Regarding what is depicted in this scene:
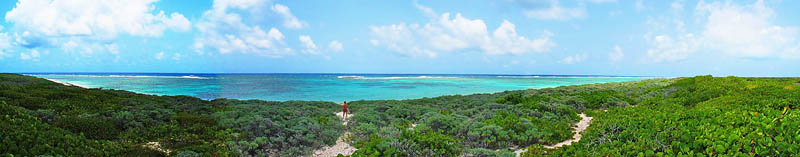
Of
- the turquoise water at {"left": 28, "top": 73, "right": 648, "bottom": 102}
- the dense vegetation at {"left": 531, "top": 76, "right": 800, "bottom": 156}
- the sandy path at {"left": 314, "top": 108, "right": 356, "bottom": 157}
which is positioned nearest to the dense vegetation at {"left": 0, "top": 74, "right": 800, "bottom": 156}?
the dense vegetation at {"left": 531, "top": 76, "right": 800, "bottom": 156}

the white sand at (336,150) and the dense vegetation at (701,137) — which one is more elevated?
the dense vegetation at (701,137)

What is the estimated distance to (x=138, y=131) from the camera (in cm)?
919

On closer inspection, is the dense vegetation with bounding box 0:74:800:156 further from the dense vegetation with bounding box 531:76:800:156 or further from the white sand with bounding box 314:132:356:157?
the white sand with bounding box 314:132:356:157

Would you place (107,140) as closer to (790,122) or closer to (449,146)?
(449,146)

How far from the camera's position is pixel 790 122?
652cm

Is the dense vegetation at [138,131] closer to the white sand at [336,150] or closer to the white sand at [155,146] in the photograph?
the white sand at [155,146]

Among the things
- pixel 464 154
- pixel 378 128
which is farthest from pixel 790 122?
pixel 378 128

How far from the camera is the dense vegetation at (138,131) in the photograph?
23.1 feet

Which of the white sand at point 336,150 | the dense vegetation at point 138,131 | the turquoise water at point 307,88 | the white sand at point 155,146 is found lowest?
the turquoise water at point 307,88

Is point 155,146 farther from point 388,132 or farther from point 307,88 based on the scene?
point 307,88

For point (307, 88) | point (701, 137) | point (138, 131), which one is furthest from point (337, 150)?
point (307, 88)

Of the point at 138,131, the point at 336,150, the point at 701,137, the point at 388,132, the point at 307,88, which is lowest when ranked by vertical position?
the point at 307,88

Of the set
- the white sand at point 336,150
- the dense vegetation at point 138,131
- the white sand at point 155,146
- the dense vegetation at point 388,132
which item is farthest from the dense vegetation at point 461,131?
Result: the white sand at point 155,146

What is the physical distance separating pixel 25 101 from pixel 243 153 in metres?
9.10
